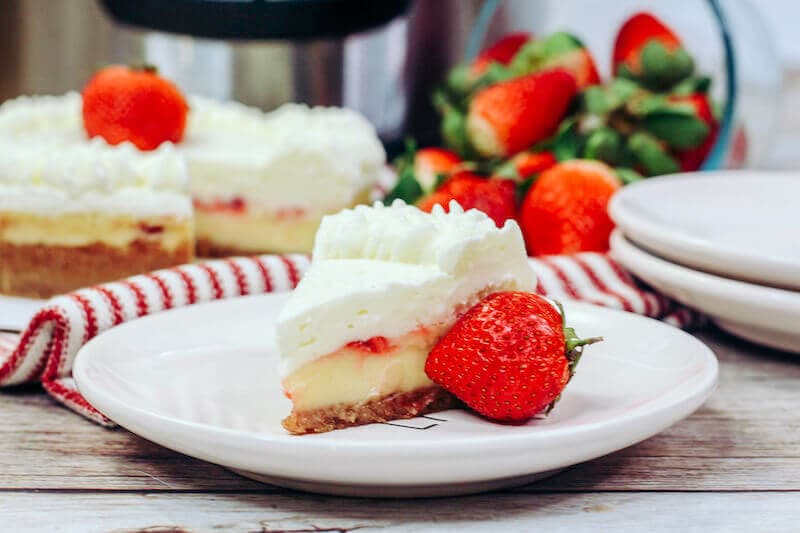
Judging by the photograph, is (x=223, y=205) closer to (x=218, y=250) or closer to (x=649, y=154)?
(x=218, y=250)

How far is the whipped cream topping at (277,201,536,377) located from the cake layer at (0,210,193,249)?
502 millimetres

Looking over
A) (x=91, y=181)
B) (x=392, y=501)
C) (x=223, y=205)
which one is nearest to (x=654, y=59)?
(x=223, y=205)

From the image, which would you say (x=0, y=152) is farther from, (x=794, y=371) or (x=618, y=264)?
(x=794, y=371)

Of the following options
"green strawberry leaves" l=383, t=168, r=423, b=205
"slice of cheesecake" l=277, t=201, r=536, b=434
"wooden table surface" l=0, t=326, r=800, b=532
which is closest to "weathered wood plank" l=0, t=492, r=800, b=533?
"wooden table surface" l=0, t=326, r=800, b=532

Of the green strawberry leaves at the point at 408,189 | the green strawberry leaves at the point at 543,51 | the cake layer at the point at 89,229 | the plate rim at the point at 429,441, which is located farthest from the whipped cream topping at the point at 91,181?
the green strawberry leaves at the point at 543,51

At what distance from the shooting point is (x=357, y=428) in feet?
3.03

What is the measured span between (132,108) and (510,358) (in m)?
0.85

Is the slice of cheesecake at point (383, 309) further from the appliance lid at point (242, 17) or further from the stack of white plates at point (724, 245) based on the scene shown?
the appliance lid at point (242, 17)

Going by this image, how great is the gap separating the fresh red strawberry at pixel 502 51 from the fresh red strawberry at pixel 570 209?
52cm

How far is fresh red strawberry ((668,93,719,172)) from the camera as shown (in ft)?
5.52

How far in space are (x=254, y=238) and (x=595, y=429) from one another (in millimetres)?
930

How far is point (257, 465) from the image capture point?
30.6 inches

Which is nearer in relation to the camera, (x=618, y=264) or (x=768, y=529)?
(x=768, y=529)

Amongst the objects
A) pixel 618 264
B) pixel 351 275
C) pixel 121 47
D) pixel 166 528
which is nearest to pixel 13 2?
pixel 121 47
